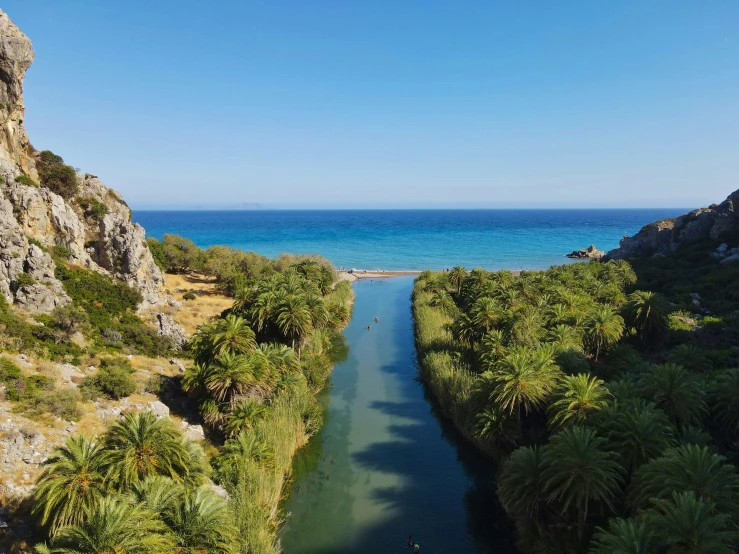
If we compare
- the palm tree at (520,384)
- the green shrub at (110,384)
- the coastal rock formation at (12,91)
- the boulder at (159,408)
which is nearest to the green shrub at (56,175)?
the coastal rock formation at (12,91)

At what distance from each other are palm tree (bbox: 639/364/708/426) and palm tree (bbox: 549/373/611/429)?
11.1ft

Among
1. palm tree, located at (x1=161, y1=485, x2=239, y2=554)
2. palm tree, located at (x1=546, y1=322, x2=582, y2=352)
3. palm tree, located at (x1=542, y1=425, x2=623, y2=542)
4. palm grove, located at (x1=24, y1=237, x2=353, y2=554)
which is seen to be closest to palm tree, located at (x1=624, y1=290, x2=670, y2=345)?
palm tree, located at (x1=546, y1=322, x2=582, y2=352)

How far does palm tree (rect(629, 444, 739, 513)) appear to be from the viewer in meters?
17.4

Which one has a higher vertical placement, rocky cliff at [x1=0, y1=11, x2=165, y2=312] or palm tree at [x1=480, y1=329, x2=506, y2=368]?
rocky cliff at [x1=0, y1=11, x2=165, y2=312]

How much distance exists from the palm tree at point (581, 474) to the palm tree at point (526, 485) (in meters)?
0.52

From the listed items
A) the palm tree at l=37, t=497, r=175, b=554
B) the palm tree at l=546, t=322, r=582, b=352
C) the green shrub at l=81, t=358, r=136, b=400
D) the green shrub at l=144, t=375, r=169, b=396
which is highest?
the palm tree at l=546, t=322, r=582, b=352

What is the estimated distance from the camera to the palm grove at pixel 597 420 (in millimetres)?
17422

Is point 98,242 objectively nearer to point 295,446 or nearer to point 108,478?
point 295,446

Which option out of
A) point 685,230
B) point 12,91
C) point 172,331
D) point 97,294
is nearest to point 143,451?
point 172,331

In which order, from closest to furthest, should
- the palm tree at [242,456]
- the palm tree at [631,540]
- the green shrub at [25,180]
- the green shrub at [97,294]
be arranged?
the palm tree at [631,540] → the palm tree at [242,456] → the green shrub at [97,294] → the green shrub at [25,180]

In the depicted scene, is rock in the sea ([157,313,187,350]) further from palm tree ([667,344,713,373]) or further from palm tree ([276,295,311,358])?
palm tree ([667,344,713,373])

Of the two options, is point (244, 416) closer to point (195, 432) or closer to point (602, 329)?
point (195, 432)

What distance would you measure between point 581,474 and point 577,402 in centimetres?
593

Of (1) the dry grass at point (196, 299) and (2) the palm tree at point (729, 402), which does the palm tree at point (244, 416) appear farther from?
(2) the palm tree at point (729, 402)
